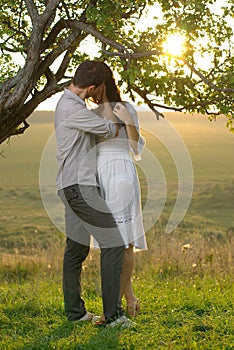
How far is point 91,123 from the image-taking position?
5.39 m

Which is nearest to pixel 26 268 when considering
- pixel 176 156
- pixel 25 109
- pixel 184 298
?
pixel 25 109

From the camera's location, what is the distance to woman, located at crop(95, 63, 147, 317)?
5.57 meters

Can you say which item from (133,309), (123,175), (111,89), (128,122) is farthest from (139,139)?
(133,309)

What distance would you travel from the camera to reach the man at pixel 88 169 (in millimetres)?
5438

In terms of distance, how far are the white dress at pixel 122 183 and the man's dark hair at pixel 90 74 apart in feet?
1.13

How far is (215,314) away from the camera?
5.93 m

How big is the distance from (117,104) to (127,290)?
1637mm

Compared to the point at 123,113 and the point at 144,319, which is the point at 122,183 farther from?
the point at 144,319

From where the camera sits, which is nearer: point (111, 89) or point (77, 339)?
point (77, 339)

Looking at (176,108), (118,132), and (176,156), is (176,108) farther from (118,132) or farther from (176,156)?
(118,132)

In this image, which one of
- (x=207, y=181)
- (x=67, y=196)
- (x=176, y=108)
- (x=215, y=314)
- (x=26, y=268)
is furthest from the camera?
(x=207, y=181)

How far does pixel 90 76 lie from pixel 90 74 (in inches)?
0.7

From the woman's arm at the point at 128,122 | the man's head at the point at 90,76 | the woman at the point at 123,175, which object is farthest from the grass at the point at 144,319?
the man's head at the point at 90,76

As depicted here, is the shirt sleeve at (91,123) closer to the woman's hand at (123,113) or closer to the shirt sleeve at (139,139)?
the woman's hand at (123,113)
